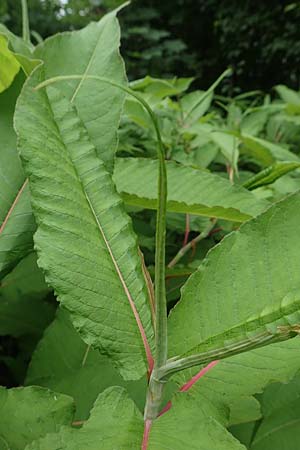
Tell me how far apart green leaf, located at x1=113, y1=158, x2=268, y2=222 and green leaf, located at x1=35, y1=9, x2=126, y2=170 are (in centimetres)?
12

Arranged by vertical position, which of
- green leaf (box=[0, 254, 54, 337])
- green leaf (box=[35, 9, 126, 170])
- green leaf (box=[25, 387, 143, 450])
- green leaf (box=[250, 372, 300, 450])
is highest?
green leaf (box=[35, 9, 126, 170])

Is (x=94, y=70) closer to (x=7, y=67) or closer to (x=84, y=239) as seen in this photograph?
(x=7, y=67)

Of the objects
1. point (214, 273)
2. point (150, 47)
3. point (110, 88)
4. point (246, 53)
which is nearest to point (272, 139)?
point (110, 88)

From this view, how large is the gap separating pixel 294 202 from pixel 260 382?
0.56 ft

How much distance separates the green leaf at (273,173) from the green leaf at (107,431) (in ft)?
1.22

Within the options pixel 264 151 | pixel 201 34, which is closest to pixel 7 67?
pixel 264 151

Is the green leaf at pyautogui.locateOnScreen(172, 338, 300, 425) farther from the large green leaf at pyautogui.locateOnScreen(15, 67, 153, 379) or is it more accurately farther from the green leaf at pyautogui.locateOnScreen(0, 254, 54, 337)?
the green leaf at pyautogui.locateOnScreen(0, 254, 54, 337)

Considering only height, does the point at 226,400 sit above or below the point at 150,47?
above

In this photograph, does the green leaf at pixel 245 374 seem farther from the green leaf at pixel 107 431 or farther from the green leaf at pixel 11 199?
the green leaf at pixel 11 199

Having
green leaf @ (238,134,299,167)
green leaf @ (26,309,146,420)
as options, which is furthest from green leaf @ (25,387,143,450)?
green leaf @ (238,134,299,167)

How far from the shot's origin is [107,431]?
0.50 m

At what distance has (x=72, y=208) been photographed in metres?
0.57

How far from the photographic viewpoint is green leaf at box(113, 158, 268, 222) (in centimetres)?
77

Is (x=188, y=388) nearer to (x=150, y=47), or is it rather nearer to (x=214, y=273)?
(x=214, y=273)
